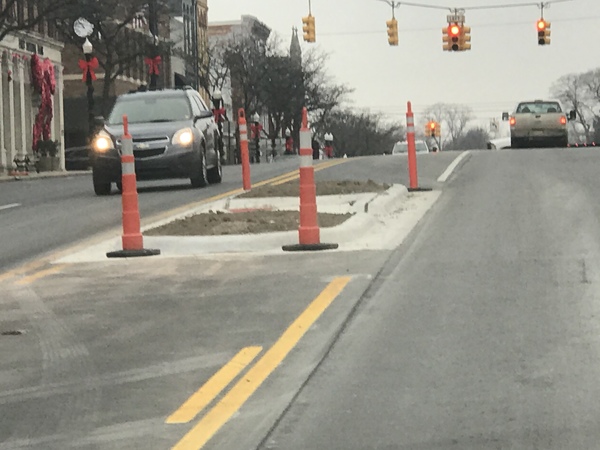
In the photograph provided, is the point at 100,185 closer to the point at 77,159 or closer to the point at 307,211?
the point at 307,211

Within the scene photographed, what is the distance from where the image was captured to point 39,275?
1149 centimetres

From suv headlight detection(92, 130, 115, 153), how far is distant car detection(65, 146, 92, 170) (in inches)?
1710

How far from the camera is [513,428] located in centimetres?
584

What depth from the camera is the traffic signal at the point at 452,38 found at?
4641cm

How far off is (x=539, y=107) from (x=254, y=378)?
38158mm

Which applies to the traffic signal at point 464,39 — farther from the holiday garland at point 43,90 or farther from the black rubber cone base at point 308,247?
the black rubber cone base at point 308,247

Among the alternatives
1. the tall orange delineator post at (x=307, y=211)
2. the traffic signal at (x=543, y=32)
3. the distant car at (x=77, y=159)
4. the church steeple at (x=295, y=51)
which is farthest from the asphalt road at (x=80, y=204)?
the church steeple at (x=295, y=51)

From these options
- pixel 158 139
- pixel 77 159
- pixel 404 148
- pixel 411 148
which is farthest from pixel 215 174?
pixel 77 159

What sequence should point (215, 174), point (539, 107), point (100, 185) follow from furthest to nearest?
point (539, 107)
point (215, 174)
point (100, 185)

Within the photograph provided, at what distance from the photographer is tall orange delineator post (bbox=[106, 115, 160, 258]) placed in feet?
41.2

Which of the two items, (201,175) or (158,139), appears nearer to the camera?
(158,139)

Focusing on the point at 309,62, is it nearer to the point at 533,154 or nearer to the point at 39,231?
the point at 533,154

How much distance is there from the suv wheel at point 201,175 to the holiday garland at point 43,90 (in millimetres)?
35696

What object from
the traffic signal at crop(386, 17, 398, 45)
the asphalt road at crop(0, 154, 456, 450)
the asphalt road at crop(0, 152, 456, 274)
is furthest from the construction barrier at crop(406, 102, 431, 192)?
the traffic signal at crop(386, 17, 398, 45)
